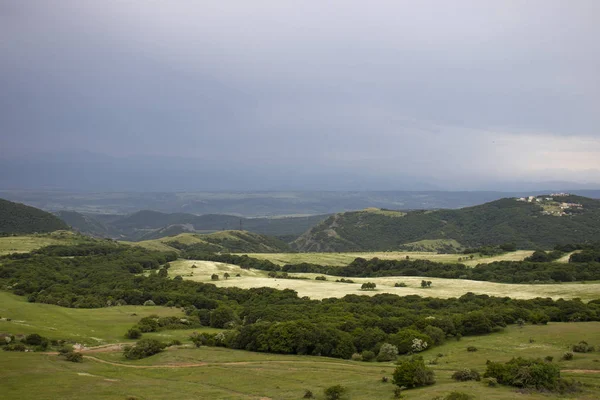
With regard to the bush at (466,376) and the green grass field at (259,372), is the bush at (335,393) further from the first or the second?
the bush at (466,376)

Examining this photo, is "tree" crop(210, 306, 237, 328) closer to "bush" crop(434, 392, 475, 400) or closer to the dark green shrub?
"bush" crop(434, 392, 475, 400)

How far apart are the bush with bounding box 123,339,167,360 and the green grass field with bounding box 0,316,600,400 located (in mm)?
1306

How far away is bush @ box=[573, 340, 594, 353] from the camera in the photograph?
47.7 metres

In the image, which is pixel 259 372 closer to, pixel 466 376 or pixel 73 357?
pixel 466 376

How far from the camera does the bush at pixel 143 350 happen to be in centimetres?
5984

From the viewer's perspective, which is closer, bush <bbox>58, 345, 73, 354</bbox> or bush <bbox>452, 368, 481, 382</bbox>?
bush <bbox>452, 368, 481, 382</bbox>

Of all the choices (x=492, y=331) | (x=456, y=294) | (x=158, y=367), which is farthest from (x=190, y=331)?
(x=456, y=294)

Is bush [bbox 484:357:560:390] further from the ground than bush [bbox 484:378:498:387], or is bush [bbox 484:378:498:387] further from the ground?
bush [bbox 484:357:560:390]

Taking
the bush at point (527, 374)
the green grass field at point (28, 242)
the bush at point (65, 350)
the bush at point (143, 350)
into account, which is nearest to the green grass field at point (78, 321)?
the bush at point (65, 350)

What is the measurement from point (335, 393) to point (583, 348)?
2843cm

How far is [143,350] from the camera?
60531mm

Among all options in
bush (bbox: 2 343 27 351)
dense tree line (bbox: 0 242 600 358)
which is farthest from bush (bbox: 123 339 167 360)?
bush (bbox: 2 343 27 351)

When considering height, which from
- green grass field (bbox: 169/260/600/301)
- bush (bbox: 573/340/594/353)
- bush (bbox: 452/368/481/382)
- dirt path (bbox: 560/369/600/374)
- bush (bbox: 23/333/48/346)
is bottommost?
green grass field (bbox: 169/260/600/301)

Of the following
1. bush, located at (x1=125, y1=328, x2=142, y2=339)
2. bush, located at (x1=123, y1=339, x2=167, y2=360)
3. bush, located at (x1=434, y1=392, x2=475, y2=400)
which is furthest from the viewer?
bush, located at (x1=125, y1=328, x2=142, y2=339)
